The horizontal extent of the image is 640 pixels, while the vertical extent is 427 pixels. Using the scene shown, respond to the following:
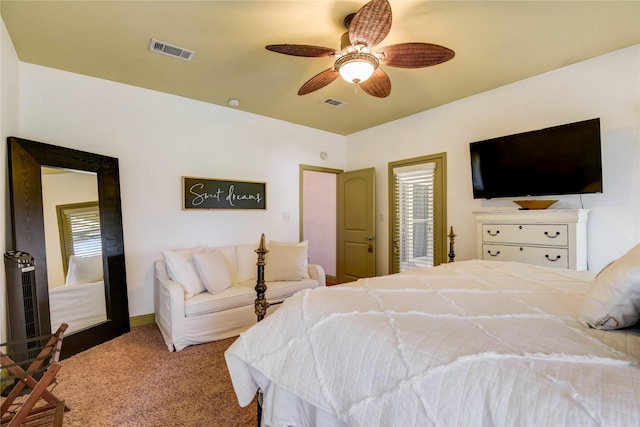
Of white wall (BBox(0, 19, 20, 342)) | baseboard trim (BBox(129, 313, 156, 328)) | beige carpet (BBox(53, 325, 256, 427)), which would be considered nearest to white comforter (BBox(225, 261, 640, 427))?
beige carpet (BBox(53, 325, 256, 427))

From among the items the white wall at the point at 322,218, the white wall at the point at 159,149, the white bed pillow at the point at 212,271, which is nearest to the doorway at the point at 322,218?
the white wall at the point at 322,218

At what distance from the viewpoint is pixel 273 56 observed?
259 cm

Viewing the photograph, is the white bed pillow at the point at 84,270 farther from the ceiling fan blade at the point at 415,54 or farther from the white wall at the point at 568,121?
the white wall at the point at 568,121

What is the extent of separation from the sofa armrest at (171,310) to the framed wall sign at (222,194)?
1.01m

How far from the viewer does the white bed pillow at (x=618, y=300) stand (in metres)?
0.93

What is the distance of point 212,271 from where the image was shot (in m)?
3.09

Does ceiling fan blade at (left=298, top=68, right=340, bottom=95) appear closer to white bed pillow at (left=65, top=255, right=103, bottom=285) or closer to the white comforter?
the white comforter

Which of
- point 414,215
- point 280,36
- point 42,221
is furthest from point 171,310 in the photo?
point 414,215

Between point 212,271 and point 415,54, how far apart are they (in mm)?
2691

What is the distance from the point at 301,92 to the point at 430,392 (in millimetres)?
2419

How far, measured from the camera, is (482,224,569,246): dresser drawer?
2.59 meters

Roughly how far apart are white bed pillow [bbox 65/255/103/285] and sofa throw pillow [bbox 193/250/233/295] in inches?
34.5

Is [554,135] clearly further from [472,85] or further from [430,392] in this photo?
[430,392]

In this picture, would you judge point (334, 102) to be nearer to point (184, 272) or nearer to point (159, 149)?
point (159, 149)
